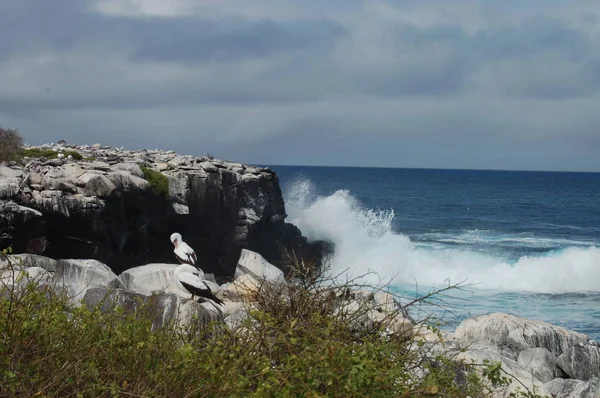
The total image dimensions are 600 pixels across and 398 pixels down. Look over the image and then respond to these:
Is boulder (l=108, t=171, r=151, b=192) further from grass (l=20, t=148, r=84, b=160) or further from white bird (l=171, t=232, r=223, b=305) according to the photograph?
white bird (l=171, t=232, r=223, b=305)

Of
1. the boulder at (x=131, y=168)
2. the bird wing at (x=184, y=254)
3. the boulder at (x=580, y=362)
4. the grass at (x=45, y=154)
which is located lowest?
the boulder at (x=580, y=362)

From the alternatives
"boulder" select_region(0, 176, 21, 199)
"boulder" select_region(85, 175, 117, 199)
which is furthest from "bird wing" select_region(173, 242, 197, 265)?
"boulder" select_region(85, 175, 117, 199)

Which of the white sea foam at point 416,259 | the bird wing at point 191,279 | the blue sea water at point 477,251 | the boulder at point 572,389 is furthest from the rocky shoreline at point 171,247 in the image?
the white sea foam at point 416,259

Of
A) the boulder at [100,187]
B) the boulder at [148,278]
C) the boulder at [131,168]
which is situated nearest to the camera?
the boulder at [148,278]

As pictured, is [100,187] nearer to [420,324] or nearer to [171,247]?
[171,247]

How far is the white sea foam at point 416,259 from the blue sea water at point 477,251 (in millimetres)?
53

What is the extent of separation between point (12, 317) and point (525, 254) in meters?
40.2

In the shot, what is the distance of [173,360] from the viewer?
5.06 meters

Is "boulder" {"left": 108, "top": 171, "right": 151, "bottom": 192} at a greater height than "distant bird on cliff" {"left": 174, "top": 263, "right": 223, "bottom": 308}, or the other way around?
"boulder" {"left": 108, "top": 171, "right": 151, "bottom": 192}

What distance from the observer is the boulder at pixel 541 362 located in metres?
12.0

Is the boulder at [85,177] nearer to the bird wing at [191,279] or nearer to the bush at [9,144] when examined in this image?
the bush at [9,144]

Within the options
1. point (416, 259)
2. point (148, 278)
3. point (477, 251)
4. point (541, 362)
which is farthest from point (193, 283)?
point (477, 251)

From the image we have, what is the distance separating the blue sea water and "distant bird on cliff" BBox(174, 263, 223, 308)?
269 cm

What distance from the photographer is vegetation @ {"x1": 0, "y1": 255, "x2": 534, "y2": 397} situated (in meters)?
4.80
